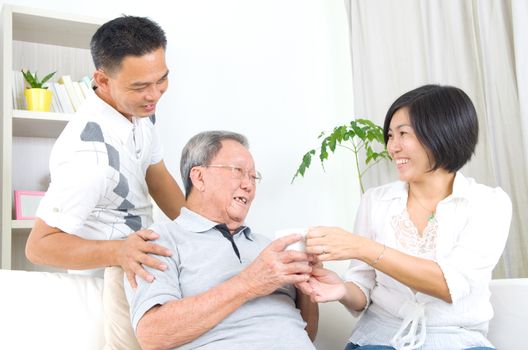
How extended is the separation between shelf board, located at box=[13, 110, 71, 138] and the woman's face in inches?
74.3

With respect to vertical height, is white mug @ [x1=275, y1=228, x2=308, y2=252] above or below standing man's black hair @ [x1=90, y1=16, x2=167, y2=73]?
below

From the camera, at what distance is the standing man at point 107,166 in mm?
1690

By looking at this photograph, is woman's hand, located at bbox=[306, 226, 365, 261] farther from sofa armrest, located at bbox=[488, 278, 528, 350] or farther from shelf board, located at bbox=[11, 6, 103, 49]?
shelf board, located at bbox=[11, 6, 103, 49]

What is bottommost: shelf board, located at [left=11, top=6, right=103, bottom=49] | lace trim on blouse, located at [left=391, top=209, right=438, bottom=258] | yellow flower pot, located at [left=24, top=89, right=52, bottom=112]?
lace trim on blouse, located at [left=391, top=209, right=438, bottom=258]

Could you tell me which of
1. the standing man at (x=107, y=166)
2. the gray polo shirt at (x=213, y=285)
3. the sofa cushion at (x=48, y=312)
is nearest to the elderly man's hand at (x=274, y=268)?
the gray polo shirt at (x=213, y=285)

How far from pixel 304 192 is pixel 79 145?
103 inches

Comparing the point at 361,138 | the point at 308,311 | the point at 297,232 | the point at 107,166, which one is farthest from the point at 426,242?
the point at 361,138

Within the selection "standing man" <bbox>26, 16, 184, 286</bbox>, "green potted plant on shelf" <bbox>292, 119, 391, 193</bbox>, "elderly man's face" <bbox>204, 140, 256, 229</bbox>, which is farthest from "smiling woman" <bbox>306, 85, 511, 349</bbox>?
"green potted plant on shelf" <bbox>292, 119, 391, 193</bbox>

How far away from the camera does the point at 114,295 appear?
1664 millimetres

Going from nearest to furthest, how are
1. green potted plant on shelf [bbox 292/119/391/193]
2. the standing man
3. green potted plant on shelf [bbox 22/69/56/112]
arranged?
the standing man < green potted plant on shelf [bbox 22/69/56/112] < green potted plant on shelf [bbox 292/119/391/193]

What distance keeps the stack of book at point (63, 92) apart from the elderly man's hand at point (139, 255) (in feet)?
5.90

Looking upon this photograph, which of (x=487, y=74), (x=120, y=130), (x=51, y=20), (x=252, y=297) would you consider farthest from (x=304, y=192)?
(x=252, y=297)

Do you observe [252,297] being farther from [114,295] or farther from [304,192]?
[304,192]

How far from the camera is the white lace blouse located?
5.47 ft
